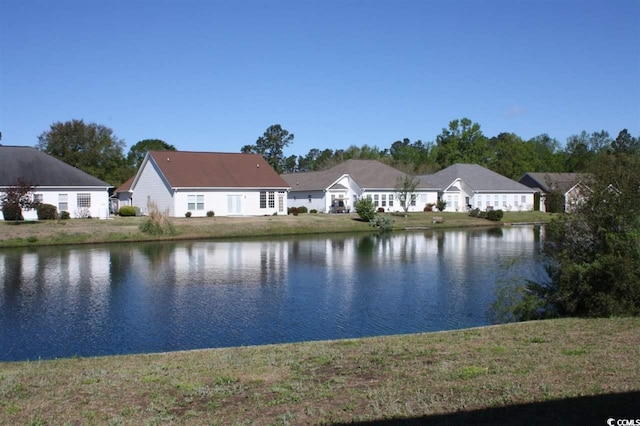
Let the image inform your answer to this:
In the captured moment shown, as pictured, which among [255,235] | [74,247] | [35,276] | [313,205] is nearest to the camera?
[35,276]

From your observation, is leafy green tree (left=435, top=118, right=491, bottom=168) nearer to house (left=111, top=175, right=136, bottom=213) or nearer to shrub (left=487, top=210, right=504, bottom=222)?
shrub (left=487, top=210, right=504, bottom=222)

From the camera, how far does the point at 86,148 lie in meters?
74.0

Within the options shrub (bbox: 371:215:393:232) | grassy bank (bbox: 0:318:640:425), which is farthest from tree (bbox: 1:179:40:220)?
grassy bank (bbox: 0:318:640:425)

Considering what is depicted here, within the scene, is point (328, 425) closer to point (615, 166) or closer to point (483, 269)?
point (615, 166)

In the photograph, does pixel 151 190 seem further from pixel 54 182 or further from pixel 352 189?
pixel 352 189

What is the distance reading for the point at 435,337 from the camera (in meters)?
12.4

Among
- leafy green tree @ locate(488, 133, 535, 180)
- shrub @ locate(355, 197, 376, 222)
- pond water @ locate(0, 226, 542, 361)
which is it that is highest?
leafy green tree @ locate(488, 133, 535, 180)

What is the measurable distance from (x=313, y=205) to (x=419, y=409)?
58.7 metres

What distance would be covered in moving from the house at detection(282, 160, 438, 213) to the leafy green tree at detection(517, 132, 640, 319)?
48.0 m

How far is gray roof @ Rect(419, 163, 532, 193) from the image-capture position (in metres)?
73.9

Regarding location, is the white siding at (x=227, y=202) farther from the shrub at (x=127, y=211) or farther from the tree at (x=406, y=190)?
the tree at (x=406, y=190)

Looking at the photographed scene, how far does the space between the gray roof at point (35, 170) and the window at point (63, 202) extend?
0.97 metres

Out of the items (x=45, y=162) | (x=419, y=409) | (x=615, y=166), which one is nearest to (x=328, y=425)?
(x=419, y=409)

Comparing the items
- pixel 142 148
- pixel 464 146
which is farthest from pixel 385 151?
pixel 142 148
